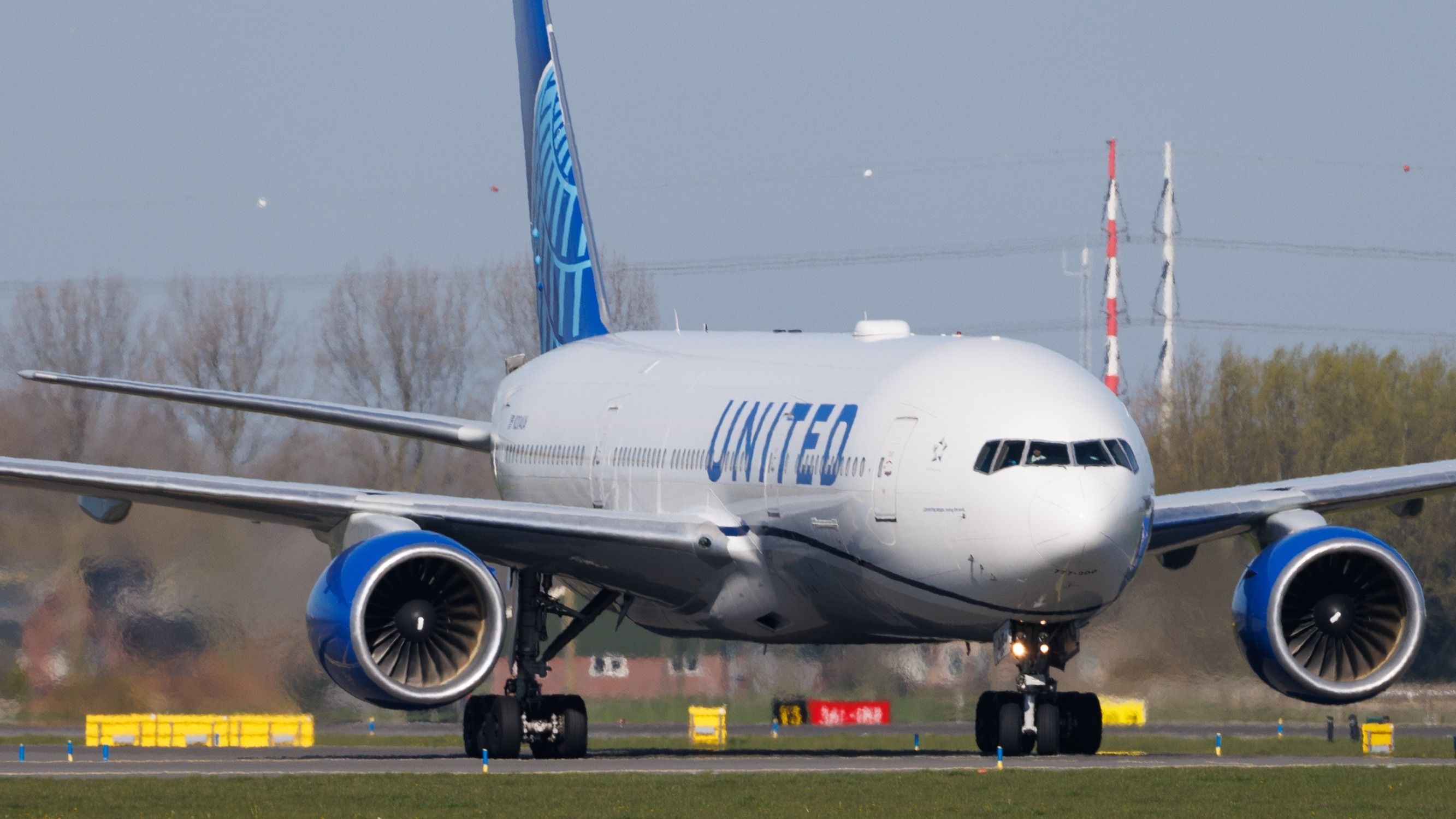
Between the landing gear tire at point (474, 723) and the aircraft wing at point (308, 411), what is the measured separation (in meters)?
4.99

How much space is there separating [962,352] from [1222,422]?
21594 mm

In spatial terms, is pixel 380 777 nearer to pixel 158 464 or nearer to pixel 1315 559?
pixel 1315 559

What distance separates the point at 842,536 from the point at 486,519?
3688mm

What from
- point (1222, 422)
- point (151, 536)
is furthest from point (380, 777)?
point (1222, 422)

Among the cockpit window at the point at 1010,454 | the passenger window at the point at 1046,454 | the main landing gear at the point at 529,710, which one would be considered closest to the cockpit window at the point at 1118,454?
the passenger window at the point at 1046,454

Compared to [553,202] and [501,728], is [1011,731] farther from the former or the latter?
[553,202]

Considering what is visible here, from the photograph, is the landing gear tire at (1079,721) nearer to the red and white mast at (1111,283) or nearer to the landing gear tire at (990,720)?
the landing gear tire at (990,720)

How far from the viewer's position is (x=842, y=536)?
24.3 meters

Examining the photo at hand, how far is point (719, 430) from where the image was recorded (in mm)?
27578

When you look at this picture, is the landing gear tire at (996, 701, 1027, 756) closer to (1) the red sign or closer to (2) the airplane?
(2) the airplane

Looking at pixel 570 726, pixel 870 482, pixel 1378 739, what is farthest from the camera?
pixel 1378 739

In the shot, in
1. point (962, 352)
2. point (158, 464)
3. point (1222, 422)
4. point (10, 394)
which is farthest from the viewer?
point (1222, 422)

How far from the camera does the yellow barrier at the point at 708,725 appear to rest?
3375 centimetres

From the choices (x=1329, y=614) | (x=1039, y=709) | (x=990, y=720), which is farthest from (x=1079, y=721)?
(x=1329, y=614)
